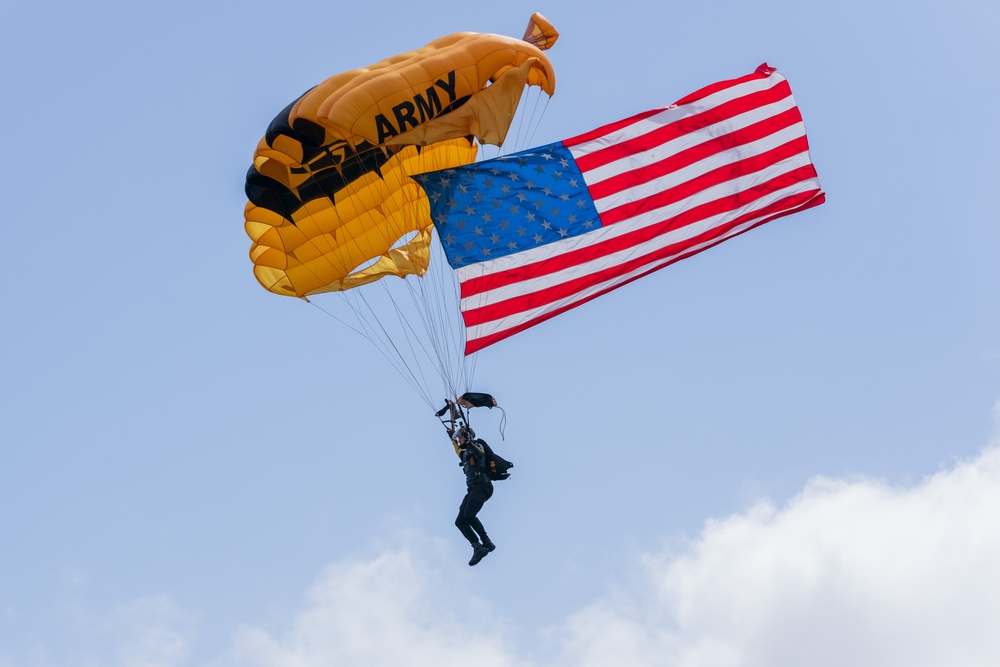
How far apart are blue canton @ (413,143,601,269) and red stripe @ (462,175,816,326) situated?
449 millimetres

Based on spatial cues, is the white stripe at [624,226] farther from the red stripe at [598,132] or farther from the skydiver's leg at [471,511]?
the skydiver's leg at [471,511]

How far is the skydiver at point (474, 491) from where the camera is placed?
20.0 m

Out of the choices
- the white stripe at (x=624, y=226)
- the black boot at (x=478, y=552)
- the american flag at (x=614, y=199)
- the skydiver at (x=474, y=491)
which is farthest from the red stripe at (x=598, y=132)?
the black boot at (x=478, y=552)

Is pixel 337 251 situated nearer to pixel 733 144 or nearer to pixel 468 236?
pixel 468 236

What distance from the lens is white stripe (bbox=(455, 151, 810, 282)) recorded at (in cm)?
2066

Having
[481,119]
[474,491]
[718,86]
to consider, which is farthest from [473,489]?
[718,86]

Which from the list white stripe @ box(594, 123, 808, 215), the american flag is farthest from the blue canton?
white stripe @ box(594, 123, 808, 215)

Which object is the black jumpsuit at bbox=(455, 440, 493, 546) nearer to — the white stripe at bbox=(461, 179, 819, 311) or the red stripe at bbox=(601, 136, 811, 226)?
the white stripe at bbox=(461, 179, 819, 311)

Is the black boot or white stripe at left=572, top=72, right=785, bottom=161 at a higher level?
white stripe at left=572, top=72, right=785, bottom=161

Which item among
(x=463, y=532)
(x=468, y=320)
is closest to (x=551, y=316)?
(x=468, y=320)

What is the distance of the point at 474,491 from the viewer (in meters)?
20.0

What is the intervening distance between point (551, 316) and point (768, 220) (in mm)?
3249

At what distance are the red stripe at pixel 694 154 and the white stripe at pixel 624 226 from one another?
283 mm

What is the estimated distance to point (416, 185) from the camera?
22.7 m
